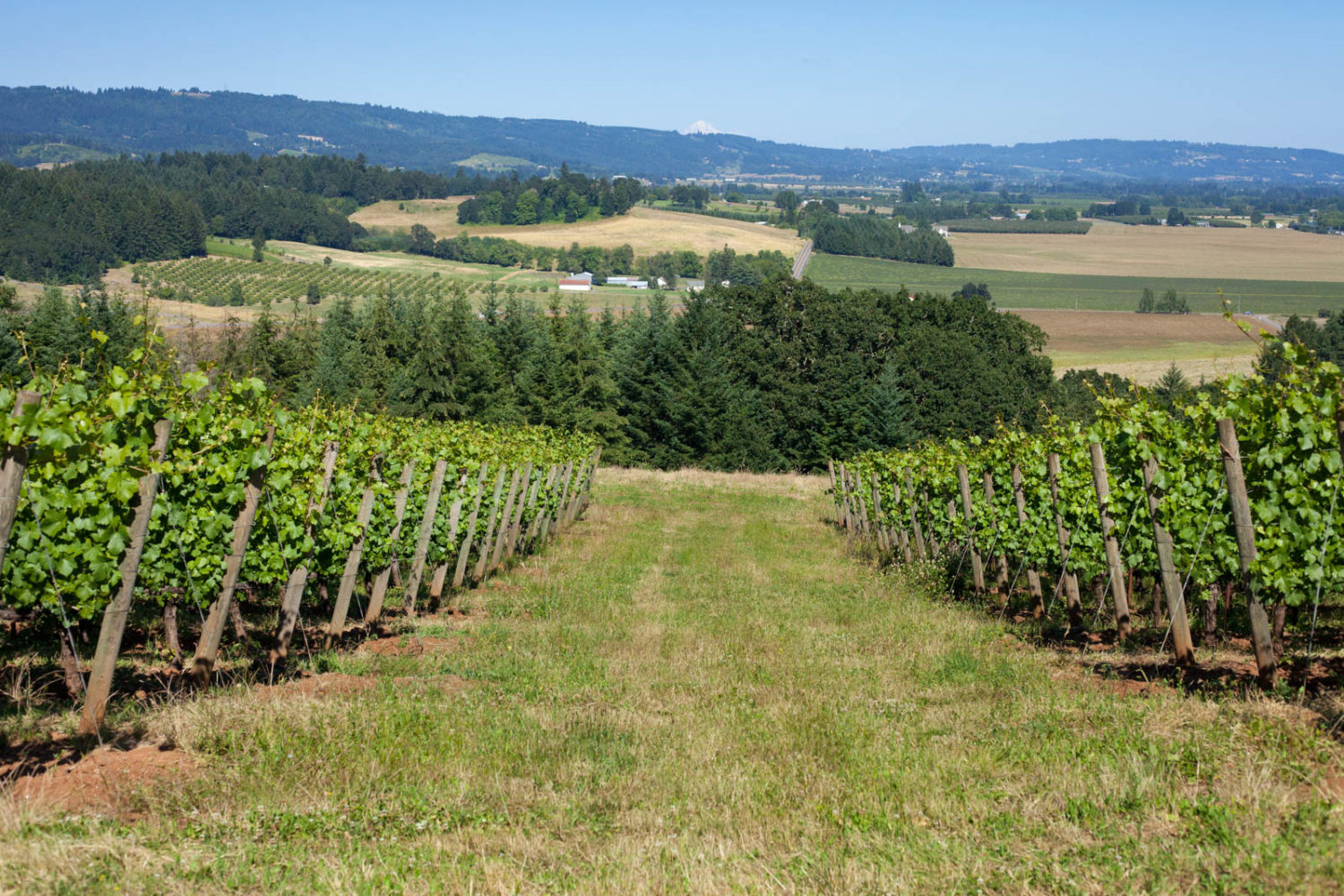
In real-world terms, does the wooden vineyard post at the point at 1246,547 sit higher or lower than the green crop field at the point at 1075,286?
lower

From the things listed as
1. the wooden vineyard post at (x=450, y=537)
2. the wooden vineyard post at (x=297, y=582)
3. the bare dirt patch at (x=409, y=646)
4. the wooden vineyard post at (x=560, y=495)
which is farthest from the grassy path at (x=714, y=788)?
the wooden vineyard post at (x=560, y=495)

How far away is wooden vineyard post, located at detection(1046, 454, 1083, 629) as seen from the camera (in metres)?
11.9

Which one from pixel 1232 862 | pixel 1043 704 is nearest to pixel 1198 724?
pixel 1043 704

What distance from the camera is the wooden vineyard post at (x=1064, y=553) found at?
11914mm

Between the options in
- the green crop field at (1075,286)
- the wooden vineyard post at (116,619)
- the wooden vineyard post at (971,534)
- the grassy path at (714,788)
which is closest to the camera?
the grassy path at (714,788)

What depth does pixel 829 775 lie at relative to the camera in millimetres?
6277

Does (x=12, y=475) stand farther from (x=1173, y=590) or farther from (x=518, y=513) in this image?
(x=518, y=513)

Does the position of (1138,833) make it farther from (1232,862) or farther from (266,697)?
(266,697)

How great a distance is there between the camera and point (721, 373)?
64.2m

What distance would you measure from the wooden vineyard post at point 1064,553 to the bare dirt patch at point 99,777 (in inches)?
357

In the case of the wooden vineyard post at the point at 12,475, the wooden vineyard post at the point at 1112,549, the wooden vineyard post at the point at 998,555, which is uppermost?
the wooden vineyard post at the point at 12,475

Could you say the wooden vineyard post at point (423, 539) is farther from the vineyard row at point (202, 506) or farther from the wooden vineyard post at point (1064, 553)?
the wooden vineyard post at point (1064, 553)

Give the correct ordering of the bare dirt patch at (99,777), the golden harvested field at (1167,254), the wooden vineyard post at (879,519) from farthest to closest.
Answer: the golden harvested field at (1167,254), the wooden vineyard post at (879,519), the bare dirt patch at (99,777)

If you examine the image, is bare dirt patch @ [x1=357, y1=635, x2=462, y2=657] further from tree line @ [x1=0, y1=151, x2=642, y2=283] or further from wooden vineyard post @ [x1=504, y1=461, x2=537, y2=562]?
tree line @ [x1=0, y1=151, x2=642, y2=283]
